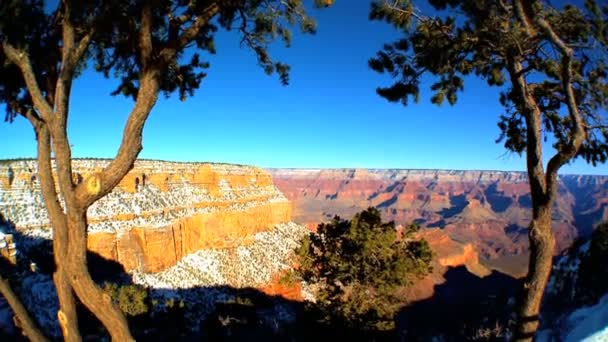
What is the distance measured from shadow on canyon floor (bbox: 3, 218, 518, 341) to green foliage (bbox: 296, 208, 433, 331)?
629 mm

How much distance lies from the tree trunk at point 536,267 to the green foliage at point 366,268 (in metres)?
8.34

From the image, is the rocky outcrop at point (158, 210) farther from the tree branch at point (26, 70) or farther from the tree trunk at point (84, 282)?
the tree trunk at point (84, 282)

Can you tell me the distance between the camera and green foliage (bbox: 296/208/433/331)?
50.1ft

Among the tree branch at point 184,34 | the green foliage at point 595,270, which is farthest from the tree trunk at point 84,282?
the green foliage at point 595,270

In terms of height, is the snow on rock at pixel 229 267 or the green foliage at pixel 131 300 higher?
the green foliage at pixel 131 300

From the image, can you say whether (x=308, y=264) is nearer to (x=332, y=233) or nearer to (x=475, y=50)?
(x=332, y=233)

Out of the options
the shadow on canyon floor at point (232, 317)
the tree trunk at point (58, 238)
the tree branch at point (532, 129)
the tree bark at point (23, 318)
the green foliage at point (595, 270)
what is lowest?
the shadow on canyon floor at point (232, 317)

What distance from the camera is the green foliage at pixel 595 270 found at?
61.8 feet

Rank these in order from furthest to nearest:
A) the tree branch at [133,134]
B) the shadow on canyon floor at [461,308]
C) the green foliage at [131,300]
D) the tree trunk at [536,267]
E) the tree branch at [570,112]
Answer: the shadow on canyon floor at [461,308] < the green foliage at [131,300] < the tree trunk at [536,267] < the tree branch at [570,112] < the tree branch at [133,134]

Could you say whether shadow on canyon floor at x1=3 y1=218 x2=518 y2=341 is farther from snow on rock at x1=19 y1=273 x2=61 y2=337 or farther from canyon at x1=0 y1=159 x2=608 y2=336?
snow on rock at x1=19 y1=273 x2=61 y2=337

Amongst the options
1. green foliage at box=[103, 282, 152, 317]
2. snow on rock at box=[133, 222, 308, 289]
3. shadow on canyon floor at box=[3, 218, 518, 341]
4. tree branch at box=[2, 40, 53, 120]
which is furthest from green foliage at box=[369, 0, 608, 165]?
snow on rock at box=[133, 222, 308, 289]

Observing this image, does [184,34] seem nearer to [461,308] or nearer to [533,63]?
[533,63]

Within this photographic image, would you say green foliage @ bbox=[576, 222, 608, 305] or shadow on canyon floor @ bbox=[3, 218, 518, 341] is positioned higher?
green foliage @ bbox=[576, 222, 608, 305]

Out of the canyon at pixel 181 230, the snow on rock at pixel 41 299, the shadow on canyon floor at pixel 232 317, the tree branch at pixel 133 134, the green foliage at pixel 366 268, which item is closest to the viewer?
the tree branch at pixel 133 134
